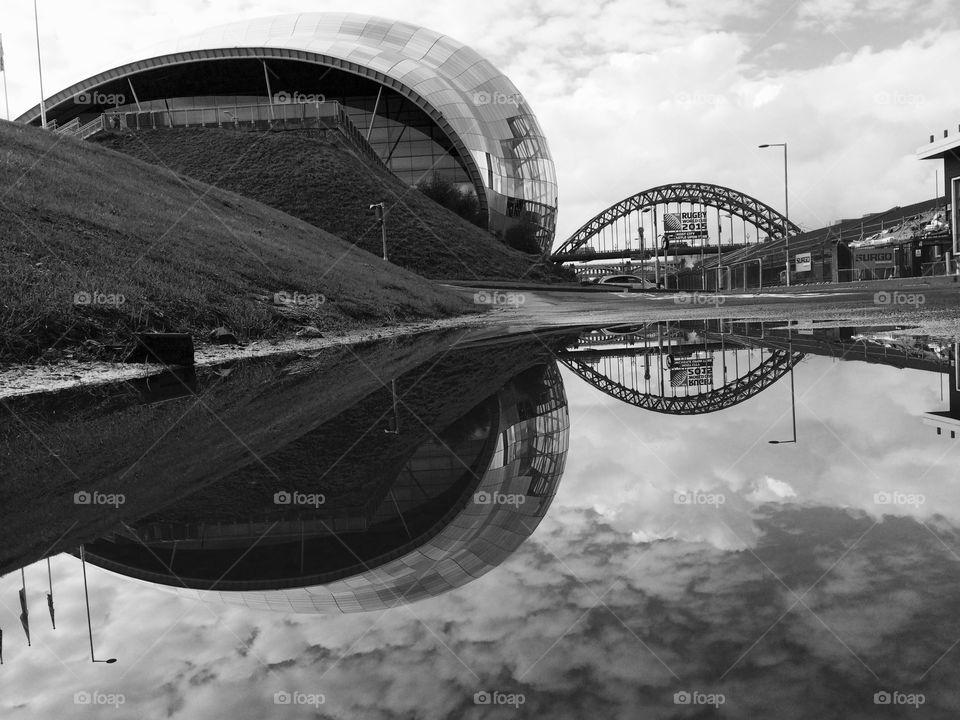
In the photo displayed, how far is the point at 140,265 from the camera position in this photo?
1374cm

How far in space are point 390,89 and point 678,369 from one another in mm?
74623

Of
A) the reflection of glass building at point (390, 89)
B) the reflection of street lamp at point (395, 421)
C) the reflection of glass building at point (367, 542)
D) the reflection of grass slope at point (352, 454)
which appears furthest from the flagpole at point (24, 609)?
the reflection of glass building at point (390, 89)

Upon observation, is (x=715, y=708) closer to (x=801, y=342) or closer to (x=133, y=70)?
(x=801, y=342)

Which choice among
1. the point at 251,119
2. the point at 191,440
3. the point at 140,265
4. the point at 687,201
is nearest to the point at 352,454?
the point at 191,440

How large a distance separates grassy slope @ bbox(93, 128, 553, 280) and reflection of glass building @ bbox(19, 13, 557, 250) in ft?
63.4

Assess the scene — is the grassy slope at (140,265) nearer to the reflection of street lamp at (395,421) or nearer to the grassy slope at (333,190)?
the reflection of street lamp at (395,421)

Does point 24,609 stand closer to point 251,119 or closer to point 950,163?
point 251,119

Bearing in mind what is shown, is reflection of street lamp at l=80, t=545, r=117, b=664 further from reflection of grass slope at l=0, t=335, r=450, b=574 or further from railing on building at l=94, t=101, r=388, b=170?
railing on building at l=94, t=101, r=388, b=170

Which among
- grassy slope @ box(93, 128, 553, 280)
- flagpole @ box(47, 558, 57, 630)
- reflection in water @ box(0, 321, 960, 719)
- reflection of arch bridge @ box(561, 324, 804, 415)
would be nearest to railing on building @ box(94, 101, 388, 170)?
grassy slope @ box(93, 128, 553, 280)

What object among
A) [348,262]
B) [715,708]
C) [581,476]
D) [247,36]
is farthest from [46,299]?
[247,36]

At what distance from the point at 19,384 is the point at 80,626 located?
7272 mm

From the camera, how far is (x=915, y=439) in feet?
15.3

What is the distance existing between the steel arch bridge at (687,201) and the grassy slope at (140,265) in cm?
11993

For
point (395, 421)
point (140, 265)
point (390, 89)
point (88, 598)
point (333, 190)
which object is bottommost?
point (88, 598)
